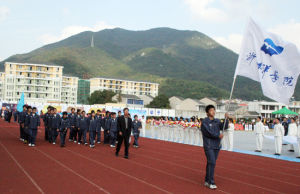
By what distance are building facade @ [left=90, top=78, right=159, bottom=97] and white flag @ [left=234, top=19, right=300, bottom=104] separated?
11782cm

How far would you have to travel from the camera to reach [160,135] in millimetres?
25016

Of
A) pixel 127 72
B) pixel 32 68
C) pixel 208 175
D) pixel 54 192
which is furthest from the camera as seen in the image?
pixel 127 72

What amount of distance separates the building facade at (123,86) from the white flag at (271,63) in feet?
387

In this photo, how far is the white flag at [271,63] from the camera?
9.23 metres

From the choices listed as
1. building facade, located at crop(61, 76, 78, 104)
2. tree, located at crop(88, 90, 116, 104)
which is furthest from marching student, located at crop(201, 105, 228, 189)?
building facade, located at crop(61, 76, 78, 104)

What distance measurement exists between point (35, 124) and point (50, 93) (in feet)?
308

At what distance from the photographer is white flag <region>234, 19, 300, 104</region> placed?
9227mm

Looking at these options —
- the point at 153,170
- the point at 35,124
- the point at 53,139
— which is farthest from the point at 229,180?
the point at 53,139

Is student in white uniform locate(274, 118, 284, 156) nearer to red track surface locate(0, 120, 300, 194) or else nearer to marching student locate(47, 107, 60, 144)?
red track surface locate(0, 120, 300, 194)

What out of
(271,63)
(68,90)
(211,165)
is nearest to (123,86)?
(68,90)

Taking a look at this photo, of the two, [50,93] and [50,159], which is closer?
[50,159]

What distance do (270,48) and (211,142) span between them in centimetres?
369

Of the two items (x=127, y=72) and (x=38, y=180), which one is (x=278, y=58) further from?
(x=127, y=72)

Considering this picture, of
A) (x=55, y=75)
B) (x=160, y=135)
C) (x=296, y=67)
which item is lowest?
(x=160, y=135)
